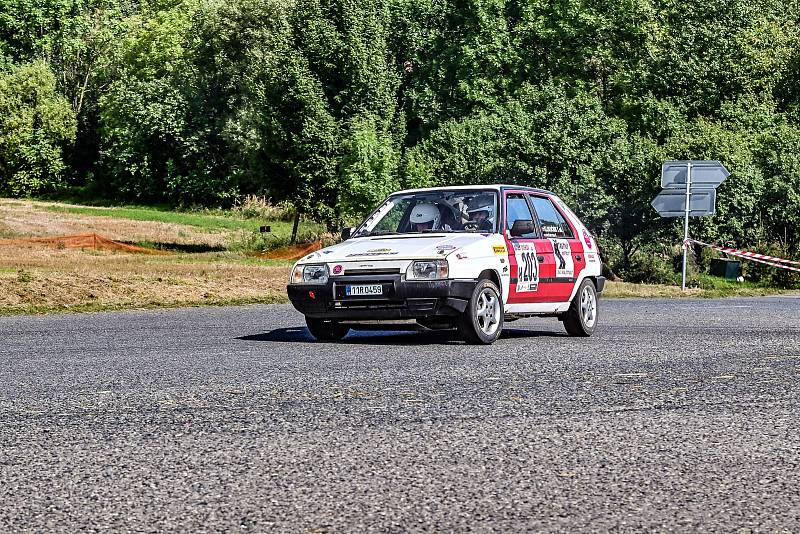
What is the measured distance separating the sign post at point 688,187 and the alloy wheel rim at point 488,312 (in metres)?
19.3

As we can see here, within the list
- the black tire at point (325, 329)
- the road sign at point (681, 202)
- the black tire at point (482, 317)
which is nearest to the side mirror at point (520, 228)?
the black tire at point (482, 317)

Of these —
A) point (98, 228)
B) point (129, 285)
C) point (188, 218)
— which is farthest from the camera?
point (188, 218)

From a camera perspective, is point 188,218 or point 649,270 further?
point 188,218

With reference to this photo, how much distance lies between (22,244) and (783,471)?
3885 cm

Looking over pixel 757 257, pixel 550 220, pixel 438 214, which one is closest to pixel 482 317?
pixel 438 214

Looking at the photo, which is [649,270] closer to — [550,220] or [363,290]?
[550,220]

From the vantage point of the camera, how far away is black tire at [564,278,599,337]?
591 inches

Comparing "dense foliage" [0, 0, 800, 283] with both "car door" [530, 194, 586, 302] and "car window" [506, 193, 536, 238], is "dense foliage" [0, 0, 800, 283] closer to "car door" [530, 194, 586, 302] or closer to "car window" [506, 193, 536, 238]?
"car door" [530, 194, 586, 302]

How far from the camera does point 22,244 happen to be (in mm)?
42406

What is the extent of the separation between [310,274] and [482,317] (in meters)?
1.86

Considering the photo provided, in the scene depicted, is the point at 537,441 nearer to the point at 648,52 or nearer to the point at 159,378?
the point at 159,378

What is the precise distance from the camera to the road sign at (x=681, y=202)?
32344 millimetres

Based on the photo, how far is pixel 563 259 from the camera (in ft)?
48.9

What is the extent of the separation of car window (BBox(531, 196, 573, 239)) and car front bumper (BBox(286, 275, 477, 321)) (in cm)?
203
